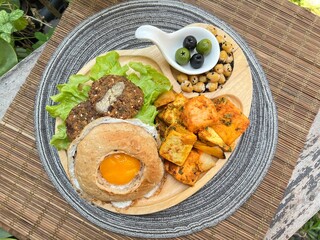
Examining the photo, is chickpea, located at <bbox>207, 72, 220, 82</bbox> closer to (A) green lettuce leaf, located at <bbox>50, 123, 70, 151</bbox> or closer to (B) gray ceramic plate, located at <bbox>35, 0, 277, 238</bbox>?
(B) gray ceramic plate, located at <bbox>35, 0, 277, 238</bbox>

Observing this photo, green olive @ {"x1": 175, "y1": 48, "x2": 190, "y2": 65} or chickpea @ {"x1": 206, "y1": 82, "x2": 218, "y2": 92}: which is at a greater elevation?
green olive @ {"x1": 175, "y1": 48, "x2": 190, "y2": 65}

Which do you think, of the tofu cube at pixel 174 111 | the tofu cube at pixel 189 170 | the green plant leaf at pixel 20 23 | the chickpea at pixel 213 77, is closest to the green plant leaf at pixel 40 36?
the green plant leaf at pixel 20 23

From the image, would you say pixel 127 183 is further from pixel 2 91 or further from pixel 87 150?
pixel 2 91

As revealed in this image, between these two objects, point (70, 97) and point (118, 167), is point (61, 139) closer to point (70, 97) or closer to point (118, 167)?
point (70, 97)

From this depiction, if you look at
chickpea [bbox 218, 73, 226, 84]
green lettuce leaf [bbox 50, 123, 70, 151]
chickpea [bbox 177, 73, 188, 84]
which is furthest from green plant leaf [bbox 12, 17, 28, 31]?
chickpea [bbox 218, 73, 226, 84]

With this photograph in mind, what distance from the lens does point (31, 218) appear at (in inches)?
116

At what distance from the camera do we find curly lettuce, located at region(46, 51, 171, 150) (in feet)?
8.92

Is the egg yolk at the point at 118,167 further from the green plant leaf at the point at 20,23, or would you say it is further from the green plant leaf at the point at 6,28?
the green plant leaf at the point at 20,23

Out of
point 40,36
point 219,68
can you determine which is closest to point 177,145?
point 219,68

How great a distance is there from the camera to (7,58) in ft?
10.3

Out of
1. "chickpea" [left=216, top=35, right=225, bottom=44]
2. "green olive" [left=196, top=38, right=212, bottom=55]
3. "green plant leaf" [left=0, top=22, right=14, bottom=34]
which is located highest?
"chickpea" [left=216, top=35, right=225, bottom=44]

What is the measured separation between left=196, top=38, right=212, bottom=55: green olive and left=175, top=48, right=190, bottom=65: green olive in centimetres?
7

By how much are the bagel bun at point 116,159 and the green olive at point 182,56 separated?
0.43 meters

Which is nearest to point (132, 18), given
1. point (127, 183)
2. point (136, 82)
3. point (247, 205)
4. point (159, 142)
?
point (136, 82)
